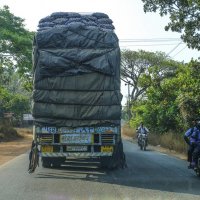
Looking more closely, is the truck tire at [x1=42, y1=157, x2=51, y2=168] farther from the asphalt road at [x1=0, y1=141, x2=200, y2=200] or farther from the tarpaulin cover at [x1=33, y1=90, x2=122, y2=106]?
the tarpaulin cover at [x1=33, y1=90, x2=122, y2=106]

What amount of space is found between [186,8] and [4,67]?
18710 millimetres

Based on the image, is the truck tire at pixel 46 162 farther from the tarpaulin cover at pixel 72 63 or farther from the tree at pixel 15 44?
the tree at pixel 15 44

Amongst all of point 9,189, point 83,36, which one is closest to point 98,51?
point 83,36

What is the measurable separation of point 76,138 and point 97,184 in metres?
2.18

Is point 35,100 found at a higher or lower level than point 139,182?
higher

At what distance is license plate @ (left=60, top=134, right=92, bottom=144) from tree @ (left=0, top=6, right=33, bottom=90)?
1940 centimetres

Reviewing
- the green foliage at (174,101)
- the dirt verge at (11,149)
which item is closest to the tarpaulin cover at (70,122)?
the dirt verge at (11,149)

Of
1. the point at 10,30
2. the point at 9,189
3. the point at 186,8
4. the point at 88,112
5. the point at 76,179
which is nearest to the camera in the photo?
the point at 9,189

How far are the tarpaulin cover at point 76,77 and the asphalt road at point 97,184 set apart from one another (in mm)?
1614

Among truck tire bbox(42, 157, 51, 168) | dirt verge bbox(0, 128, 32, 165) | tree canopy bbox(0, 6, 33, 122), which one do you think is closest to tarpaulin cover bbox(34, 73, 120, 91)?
truck tire bbox(42, 157, 51, 168)

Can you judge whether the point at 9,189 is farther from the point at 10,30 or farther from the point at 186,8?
the point at 10,30

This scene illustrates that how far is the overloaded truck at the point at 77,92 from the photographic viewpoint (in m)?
13.4

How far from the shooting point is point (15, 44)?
105 feet

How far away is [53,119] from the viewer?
13484mm
